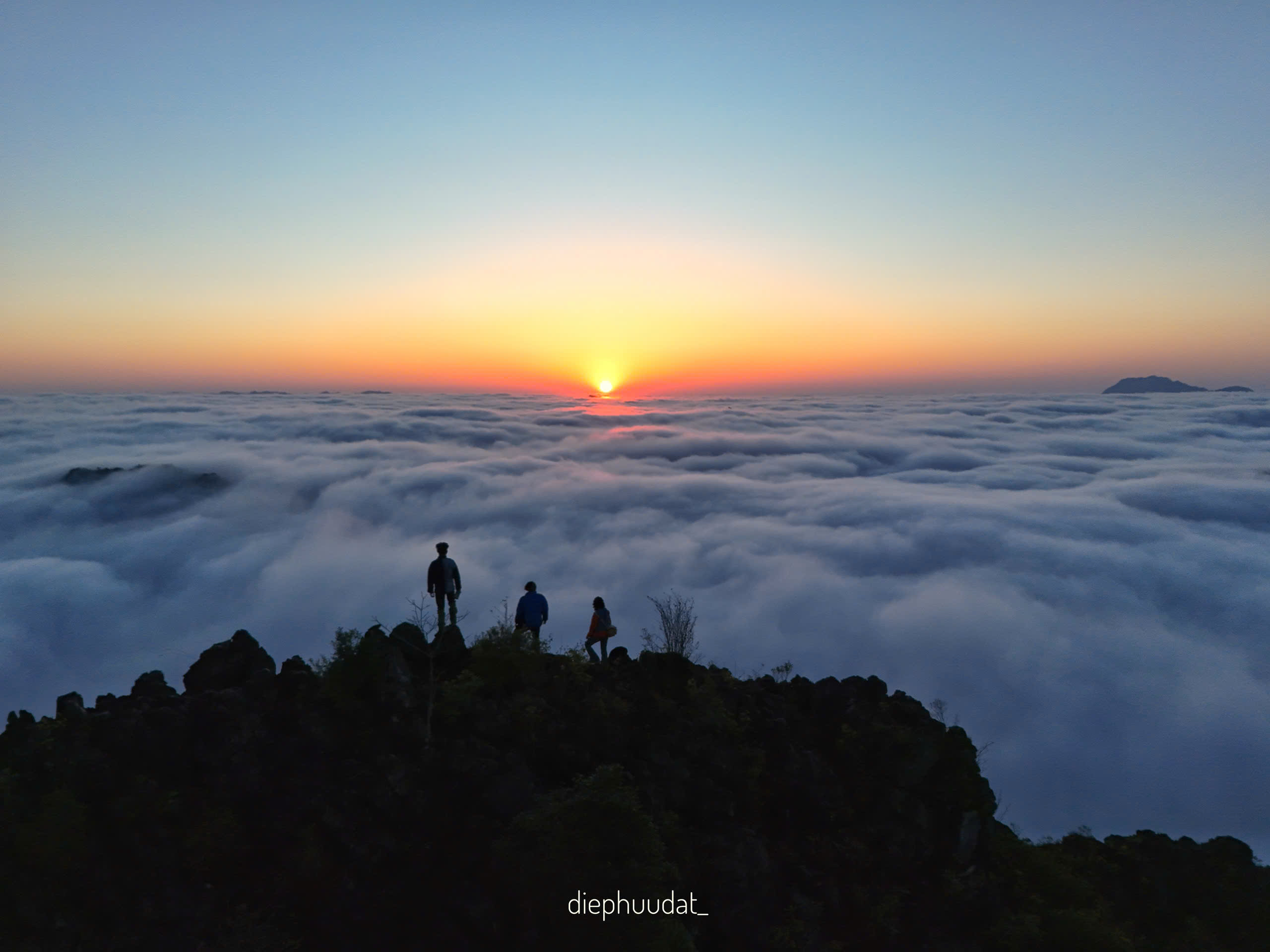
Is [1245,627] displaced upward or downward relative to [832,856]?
downward

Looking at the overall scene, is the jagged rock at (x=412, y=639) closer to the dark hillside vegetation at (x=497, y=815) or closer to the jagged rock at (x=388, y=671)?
the dark hillside vegetation at (x=497, y=815)

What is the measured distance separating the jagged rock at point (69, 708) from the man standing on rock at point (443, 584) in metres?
5.92

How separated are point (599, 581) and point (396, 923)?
245 ft

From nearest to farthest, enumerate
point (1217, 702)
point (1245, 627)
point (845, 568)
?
point (1217, 702), point (1245, 627), point (845, 568)

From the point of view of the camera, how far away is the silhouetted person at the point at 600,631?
1395 cm

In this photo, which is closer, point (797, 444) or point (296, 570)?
point (296, 570)

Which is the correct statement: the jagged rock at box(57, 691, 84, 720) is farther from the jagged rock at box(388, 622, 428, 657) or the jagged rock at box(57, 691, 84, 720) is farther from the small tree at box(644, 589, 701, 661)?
the small tree at box(644, 589, 701, 661)

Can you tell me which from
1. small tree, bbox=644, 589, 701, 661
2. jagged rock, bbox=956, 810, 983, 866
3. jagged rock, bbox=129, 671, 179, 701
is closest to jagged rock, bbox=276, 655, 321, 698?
jagged rock, bbox=129, 671, 179, 701

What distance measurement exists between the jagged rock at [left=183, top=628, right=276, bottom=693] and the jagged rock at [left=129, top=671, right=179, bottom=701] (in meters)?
0.30

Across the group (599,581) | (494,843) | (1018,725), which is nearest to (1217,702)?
(1018,725)

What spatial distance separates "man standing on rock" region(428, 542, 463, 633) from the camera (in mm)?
13570

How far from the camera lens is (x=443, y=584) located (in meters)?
13.6

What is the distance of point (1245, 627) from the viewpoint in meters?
80.5

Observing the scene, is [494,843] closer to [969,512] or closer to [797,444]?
[969,512]
